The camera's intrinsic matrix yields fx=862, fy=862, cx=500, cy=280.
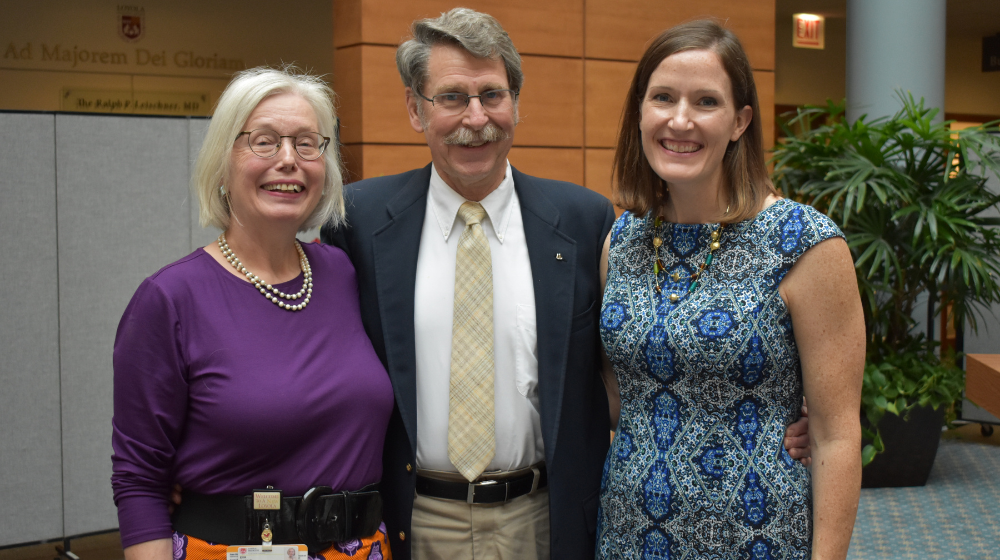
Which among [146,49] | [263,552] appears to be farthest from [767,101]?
[263,552]

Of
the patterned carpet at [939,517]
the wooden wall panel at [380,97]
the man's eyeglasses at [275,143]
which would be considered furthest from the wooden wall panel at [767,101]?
the man's eyeglasses at [275,143]

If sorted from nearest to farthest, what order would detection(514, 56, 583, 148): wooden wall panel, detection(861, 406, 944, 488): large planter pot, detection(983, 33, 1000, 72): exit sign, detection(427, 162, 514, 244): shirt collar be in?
detection(427, 162, 514, 244): shirt collar < detection(861, 406, 944, 488): large planter pot < detection(514, 56, 583, 148): wooden wall panel < detection(983, 33, 1000, 72): exit sign

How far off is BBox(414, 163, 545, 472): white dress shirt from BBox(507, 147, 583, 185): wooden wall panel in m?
3.95

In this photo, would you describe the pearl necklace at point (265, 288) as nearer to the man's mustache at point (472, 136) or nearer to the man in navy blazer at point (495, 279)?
the man in navy blazer at point (495, 279)

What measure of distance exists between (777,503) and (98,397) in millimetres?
3376

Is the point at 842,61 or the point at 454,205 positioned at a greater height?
the point at 842,61

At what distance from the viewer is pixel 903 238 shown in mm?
4711

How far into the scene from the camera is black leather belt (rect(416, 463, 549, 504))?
72.0 inches

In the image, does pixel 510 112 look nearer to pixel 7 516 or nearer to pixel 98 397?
pixel 98 397

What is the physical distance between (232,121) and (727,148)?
0.96 meters

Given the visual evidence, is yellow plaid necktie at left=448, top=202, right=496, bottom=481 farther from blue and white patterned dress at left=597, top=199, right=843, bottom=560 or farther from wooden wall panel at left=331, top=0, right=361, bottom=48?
wooden wall panel at left=331, top=0, right=361, bottom=48

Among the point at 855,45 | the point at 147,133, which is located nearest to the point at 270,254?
the point at 147,133

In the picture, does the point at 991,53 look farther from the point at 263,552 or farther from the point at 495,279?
the point at 263,552

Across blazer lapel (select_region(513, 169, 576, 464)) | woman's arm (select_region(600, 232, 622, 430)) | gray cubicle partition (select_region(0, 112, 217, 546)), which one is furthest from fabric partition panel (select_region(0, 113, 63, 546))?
woman's arm (select_region(600, 232, 622, 430))
